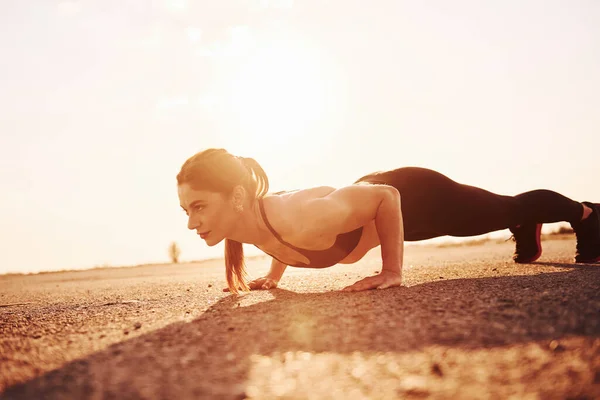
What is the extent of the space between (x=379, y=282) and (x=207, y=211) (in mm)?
1170

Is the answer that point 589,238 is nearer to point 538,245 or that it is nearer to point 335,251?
point 538,245

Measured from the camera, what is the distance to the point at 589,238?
4266 mm

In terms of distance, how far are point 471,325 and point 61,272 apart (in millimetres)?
10957

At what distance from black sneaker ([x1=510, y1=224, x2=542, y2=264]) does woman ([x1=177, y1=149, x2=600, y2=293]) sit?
0.67 m

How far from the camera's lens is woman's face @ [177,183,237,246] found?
295 cm

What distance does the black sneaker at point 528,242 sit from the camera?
14.6ft

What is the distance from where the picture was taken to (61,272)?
10539 millimetres

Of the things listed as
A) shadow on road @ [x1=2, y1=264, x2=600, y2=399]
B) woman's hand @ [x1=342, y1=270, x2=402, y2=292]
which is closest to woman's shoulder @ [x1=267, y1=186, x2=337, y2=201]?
woman's hand @ [x1=342, y1=270, x2=402, y2=292]

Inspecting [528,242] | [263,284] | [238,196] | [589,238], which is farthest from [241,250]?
[589,238]

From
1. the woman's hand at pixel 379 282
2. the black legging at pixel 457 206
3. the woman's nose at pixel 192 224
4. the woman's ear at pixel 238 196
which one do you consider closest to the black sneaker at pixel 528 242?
the black legging at pixel 457 206

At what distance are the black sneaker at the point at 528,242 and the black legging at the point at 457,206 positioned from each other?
0.20 metres

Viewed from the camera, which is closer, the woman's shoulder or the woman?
the woman

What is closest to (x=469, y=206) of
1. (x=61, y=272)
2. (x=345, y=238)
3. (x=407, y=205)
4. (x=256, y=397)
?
(x=407, y=205)

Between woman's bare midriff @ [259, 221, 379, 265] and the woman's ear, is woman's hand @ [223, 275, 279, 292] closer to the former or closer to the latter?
woman's bare midriff @ [259, 221, 379, 265]
